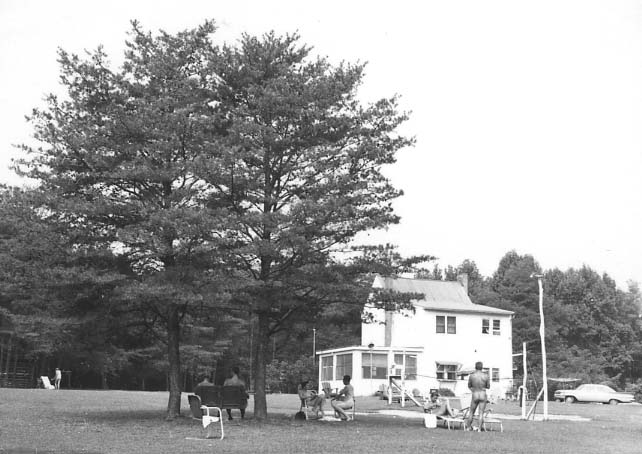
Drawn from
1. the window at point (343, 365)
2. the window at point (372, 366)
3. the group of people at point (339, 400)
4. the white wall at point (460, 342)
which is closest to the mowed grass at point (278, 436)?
the group of people at point (339, 400)

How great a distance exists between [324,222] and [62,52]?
8.25 meters

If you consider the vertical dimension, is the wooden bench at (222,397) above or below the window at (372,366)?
below

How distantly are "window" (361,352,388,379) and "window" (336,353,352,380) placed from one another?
39.5 inches

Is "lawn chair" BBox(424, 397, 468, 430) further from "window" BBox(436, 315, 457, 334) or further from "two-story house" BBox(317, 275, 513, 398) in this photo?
"window" BBox(436, 315, 457, 334)

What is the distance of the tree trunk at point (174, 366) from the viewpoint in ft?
70.3

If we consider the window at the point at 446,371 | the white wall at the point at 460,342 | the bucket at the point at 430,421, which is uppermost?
the white wall at the point at 460,342

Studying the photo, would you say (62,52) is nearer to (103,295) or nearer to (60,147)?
(60,147)

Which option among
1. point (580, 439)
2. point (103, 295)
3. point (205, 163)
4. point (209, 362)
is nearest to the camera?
point (580, 439)

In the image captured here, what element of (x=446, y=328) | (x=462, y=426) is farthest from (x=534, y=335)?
(x=462, y=426)

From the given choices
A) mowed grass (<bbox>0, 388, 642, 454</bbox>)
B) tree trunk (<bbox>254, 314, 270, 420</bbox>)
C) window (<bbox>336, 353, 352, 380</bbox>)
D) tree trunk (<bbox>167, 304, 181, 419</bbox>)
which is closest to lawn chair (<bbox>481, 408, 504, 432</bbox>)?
mowed grass (<bbox>0, 388, 642, 454</bbox>)

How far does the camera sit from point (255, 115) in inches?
862

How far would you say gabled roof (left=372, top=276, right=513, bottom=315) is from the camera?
54.3 m

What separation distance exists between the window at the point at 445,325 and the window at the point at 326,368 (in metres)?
7.38

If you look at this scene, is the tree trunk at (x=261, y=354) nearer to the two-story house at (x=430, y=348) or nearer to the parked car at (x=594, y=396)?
the two-story house at (x=430, y=348)
